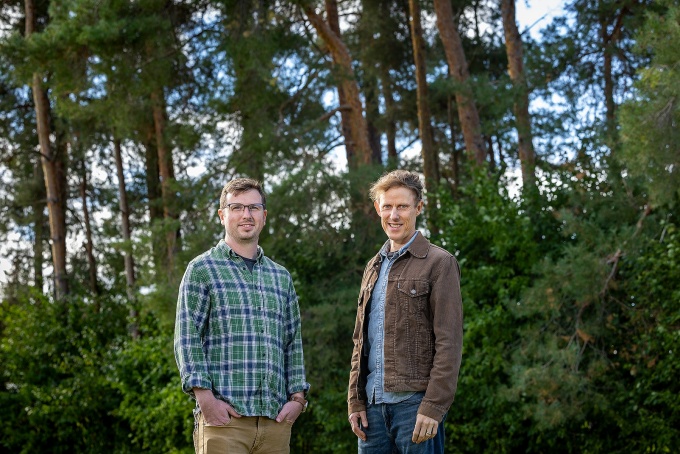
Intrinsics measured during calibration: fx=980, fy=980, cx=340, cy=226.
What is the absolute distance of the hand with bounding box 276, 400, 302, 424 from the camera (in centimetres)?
377

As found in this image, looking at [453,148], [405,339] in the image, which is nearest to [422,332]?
[405,339]

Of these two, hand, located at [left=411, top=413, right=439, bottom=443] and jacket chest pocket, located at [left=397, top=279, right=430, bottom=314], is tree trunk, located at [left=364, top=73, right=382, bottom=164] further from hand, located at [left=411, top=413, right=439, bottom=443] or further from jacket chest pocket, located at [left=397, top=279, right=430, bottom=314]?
hand, located at [left=411, top=413, right=439, bottom=443]

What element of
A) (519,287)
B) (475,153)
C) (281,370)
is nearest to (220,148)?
(475,153)

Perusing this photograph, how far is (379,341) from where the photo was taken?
12.2 feet

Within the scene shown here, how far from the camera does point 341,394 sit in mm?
10406

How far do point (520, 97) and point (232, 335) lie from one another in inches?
346

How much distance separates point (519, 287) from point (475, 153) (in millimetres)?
3138

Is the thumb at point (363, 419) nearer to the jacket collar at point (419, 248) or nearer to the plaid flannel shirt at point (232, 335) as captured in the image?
the plaid flannel shirt at point (232, 335)

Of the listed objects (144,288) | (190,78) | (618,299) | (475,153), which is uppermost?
(190,78)

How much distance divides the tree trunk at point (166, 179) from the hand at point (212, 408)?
8385 mm

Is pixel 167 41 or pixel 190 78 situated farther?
pixel 190 78

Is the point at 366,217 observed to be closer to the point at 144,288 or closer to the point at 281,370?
the point at 144,288

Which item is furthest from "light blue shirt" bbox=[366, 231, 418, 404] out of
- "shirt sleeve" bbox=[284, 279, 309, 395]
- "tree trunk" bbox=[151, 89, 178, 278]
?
"tree trunk" bbox=[151, 89, 178, 278]

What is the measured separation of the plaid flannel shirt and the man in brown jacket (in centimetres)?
32
